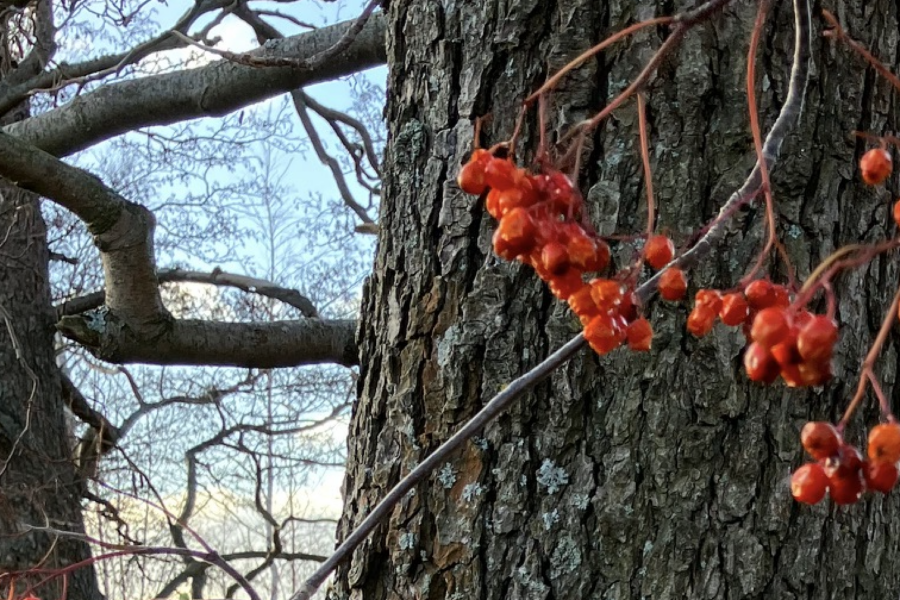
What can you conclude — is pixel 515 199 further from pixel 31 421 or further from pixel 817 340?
pixel 31 421

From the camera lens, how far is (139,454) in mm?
4082

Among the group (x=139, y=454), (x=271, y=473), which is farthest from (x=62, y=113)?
(x=271, y=473)

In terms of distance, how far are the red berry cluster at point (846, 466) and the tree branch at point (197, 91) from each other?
1594 millimetres

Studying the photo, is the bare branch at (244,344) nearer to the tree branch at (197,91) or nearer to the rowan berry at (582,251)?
the tree branch at (197,91)

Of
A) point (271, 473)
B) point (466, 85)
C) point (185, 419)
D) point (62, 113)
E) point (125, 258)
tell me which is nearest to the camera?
point (466, 85)

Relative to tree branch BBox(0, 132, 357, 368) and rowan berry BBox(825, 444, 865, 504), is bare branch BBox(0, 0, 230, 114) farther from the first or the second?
rowan berry BBox(825, 444, 865, 504)

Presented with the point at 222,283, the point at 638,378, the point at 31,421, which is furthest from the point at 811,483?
the point at 222,283

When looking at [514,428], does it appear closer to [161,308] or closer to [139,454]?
[161,308]

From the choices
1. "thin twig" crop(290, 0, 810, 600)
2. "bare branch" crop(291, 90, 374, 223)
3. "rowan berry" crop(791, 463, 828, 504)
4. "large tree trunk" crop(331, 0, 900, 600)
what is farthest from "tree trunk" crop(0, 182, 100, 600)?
"rowan berry" crop(791, 463, 828, 504)

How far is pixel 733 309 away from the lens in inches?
16.1

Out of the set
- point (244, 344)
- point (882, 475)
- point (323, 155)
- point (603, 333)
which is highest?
point (323, 155)

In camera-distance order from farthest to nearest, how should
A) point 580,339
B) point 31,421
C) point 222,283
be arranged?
point 222,283
point 31,421
point 580,339

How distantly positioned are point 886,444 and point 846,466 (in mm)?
27

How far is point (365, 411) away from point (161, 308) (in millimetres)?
1091
